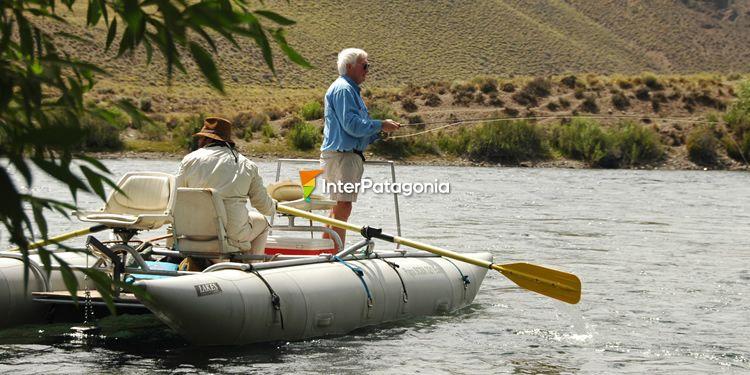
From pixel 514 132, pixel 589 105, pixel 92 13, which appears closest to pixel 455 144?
pixel 514 132

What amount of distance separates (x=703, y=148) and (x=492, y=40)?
43.2 metres

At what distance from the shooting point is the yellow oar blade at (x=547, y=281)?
32.2 feet

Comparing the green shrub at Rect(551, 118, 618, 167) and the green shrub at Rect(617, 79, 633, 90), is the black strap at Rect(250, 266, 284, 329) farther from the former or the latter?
the green shrub at Rect(617, 79, 633, 90)

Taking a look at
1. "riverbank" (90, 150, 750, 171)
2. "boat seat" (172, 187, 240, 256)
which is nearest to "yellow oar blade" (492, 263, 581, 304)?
"boat seat" (172, 187, 240, 256)

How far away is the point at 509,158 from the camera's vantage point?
137ft

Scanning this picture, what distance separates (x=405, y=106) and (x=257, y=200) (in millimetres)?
40231

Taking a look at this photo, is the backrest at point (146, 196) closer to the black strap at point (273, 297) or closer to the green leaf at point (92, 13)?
the black strap at point (273, 297)

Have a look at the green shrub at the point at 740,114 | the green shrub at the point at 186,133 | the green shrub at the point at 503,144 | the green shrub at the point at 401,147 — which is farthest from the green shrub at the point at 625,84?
the green shrub at the point at 186,133

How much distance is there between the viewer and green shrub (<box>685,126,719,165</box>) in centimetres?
4144

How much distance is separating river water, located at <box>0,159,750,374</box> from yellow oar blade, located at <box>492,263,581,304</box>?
401 millimetres

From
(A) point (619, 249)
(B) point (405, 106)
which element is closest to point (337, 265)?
(A) point (619, 249)

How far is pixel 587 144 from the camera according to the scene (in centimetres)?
4169

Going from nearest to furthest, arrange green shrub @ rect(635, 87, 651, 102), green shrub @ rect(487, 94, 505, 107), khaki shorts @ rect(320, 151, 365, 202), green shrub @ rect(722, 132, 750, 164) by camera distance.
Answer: khaki shorts @ rect(320, 151, 365, 202) < green shrub @ rect(722, 132, 750, 164) < green shrub @ rect(487, 94, 505, 107) < green shrub @ rect(635, 87, 651, 102)

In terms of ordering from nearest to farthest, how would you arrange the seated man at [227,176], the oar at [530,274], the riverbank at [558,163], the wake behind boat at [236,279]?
the wake behind boat at [236,279], the seated man at [227,176], the oar at [530,274], the riverbank at [558,163]
